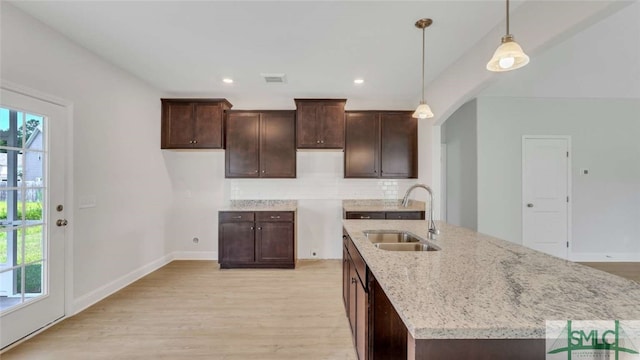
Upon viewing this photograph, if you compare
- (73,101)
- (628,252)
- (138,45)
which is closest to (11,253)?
(73,101)

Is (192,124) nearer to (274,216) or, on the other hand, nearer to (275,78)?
(275,78)

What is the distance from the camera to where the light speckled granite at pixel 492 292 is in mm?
778

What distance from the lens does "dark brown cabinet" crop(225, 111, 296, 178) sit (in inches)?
163

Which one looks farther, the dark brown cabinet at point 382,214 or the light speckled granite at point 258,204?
the light speckled granite at point 258,204

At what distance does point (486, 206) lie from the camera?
404 centimetres

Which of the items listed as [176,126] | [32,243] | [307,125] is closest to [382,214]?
[307,125]

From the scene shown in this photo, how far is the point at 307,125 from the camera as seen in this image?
159 inches

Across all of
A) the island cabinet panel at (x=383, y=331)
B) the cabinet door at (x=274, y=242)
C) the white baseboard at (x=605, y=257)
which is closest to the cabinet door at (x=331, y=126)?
the cabinet door at (x=274, y=242)

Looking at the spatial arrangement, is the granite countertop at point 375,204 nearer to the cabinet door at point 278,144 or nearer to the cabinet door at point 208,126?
the cabinet door at point 278,144

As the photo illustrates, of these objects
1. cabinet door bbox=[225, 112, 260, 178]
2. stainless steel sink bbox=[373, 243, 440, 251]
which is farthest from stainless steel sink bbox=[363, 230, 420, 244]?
cabinet door bbox=[225, 112, 260, 178]

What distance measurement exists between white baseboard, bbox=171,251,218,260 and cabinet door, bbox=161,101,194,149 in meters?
1.73

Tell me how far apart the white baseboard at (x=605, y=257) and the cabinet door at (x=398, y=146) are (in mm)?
2960

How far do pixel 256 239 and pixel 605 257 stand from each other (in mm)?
5506

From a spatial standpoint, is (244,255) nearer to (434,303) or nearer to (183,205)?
(183,205)
